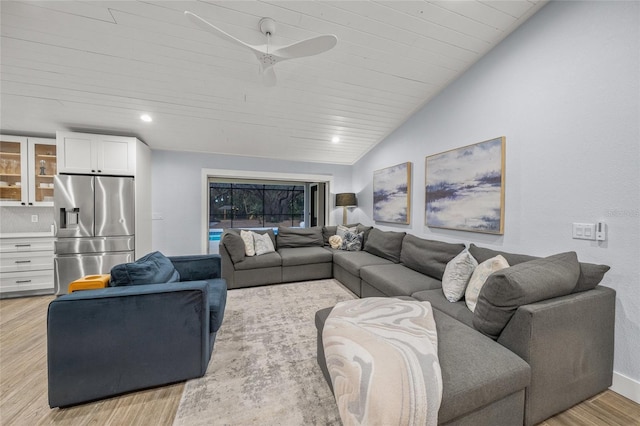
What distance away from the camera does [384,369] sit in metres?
→ 1.02

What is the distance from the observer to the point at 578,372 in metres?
1.43

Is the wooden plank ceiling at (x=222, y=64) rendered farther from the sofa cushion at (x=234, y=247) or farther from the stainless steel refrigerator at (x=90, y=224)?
the sofa cushion at (x=234, y=247)

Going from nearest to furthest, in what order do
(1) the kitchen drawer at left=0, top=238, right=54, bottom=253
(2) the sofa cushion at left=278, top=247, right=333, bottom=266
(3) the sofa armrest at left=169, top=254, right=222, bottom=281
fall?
(3) the sofa armrest at left=169, top=254, right=222, bottom=281 < (1) the kitchen drawer at left=0, top=238, right=54, bottom=253 < (2) the sofa cushion at left=278, top=247, right=333, bottom=266

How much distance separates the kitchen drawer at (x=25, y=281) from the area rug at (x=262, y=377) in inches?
103

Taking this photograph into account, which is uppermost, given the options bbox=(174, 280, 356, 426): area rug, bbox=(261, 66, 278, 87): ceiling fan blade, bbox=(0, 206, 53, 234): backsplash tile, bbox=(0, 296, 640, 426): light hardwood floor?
bbox=(261, 66, 278, 87): ceiling fan blade

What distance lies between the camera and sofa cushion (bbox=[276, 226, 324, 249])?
4332mm

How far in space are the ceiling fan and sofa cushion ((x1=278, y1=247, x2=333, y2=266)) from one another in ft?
8.39

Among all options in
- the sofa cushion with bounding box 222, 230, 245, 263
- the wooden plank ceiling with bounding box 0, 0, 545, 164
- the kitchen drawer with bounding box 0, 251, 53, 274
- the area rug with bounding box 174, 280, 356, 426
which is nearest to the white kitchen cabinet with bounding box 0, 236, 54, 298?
the kitchen drawer with bounding box 0, 251, 53, 274

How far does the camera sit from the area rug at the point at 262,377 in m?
1.37

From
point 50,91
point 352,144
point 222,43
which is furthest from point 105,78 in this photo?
point 352,144

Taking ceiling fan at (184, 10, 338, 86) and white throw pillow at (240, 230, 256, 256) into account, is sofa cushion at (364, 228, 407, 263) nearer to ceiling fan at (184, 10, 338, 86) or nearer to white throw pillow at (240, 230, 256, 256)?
white throw pillow at (240, 230, 256, 256)

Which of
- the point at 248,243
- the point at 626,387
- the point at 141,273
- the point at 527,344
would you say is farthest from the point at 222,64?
the point at 626,387

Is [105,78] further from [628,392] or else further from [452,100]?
[628,392]

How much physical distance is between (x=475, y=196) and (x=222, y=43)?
2987mm
